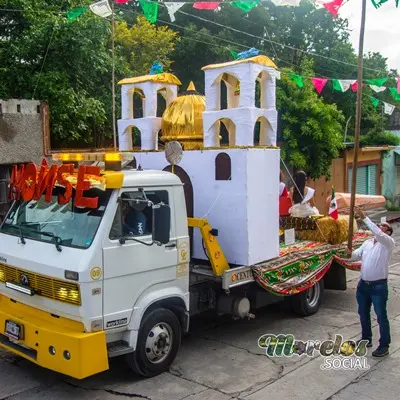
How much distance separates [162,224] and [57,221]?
109 centimetres

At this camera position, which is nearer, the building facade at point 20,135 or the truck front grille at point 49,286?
the truck front grille at point 49,286

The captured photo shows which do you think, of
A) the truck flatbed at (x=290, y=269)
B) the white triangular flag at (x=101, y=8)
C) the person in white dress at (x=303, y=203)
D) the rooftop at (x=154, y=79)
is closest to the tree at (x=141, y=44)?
Answer: the white triangular flag at (x=101, y=8)

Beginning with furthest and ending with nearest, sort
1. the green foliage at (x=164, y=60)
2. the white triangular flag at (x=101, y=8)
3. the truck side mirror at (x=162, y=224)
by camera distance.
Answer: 1. the green foliage at (x=164, y=60)
2. the white triangular flag at (x=101, y=8)
3. the truck side mirror at (x=162, y=224)

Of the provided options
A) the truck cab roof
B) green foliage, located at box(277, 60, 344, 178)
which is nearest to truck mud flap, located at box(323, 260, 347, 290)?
the truck cab roof

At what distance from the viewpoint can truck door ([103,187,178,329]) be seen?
4973 millimetres

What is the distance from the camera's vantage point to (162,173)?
574cm

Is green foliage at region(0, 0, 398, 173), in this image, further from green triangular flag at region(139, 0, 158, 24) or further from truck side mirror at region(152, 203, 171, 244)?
truck side mirror at region(152, 203, 171, 244)

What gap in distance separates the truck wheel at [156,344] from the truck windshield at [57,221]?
112 cm

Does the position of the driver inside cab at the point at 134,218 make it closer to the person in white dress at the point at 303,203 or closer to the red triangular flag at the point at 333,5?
the person in white dress at the point at 303,203

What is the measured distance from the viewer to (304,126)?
49.8 ft

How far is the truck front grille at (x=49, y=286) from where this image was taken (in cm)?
481

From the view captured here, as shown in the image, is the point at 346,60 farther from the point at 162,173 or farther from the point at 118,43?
the point at 162,173

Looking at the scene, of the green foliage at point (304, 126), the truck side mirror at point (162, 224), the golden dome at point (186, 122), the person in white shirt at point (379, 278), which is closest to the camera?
the truck side mirror at point (162, 224)

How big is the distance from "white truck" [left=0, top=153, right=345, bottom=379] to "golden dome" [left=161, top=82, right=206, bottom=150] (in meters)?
1.69
